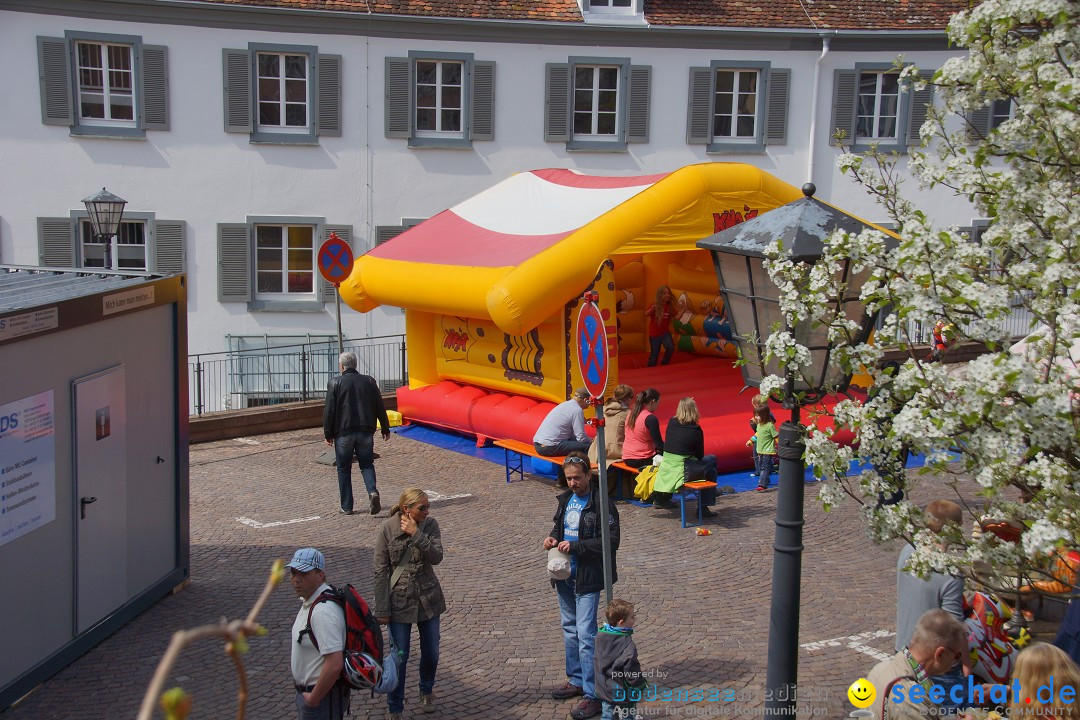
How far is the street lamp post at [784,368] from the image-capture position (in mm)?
5453

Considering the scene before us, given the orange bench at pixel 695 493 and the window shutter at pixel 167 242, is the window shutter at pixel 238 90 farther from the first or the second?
the orange bench at pixel 695 493

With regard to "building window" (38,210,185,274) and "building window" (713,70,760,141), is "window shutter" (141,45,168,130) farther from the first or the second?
"building window" (713,70,760,141)

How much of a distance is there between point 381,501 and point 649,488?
2.88 metres

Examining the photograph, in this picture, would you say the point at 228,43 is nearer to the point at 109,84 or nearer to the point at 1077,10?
the point at 109,84

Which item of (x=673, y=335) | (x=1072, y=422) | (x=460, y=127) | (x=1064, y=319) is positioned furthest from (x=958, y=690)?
(x=460, y=127)

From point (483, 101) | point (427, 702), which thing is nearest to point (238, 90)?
point (483, 101)

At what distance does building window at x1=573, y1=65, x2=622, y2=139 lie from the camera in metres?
22.4

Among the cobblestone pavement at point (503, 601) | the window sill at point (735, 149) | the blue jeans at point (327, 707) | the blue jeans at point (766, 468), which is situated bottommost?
the cobblestone pavement at point (503, 601)

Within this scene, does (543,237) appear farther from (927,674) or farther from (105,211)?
(927,674)

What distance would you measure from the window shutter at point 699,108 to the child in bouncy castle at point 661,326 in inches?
235

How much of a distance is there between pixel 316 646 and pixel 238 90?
1727 centimetres

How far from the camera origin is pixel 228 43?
821 inches

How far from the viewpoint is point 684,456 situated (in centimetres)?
1141

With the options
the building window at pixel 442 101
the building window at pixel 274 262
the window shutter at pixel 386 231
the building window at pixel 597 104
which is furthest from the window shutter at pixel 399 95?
the building window at pixel 597 104
